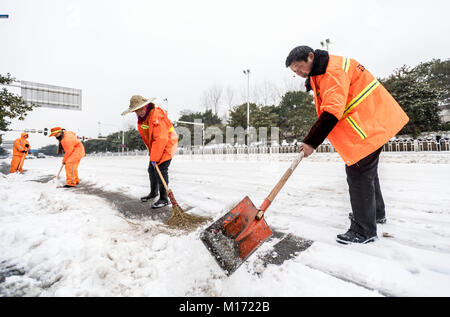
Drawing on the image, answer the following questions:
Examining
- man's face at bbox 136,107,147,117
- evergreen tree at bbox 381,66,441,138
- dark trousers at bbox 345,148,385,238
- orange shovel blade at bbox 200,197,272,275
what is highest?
evergreen tree at bbox 381,66,441,138

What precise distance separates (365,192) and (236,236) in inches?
47.2

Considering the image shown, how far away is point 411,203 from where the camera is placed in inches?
116

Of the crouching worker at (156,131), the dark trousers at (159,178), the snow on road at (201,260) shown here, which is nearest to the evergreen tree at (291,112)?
the dark trousers at (159,178)

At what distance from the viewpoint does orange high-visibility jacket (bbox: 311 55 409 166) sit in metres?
1.68

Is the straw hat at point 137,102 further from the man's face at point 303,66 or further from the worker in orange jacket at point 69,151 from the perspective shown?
the worker in orange jacket at point 69,151

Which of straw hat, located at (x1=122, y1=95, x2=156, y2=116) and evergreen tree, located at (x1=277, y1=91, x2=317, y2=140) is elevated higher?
evergreen tree, located at (x1=277, y1=91, x2=317, y2=140)

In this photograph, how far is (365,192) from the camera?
1840mm

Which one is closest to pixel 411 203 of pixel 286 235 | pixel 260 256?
pixel 286 235

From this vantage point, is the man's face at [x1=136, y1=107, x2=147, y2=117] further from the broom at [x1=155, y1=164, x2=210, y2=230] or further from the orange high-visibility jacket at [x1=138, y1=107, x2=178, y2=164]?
the broom at [x1=155, y1=164, x2=210, y2=230]

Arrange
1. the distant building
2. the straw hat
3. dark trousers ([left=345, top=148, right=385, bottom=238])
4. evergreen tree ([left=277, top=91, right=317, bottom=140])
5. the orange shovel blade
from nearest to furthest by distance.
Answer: the orange shovel blade
dark trousers ([left=345, top=148, right=385, bottom=238])
the straw hat
evergreen tree ([left=277, top=91, right=317, bottom=140])
the distant building

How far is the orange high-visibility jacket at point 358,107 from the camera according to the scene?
1683 millimetres

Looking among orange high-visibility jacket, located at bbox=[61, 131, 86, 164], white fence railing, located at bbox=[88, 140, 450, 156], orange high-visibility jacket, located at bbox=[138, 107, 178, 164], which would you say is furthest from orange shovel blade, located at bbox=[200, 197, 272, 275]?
white fence railing, located at bbox=[88, 140, 450, 156]

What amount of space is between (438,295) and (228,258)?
1.26 meters

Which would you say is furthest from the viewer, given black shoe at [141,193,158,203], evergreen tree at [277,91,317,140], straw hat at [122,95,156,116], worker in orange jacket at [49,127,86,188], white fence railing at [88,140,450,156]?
evergreen tree at [277,91,317,140]
